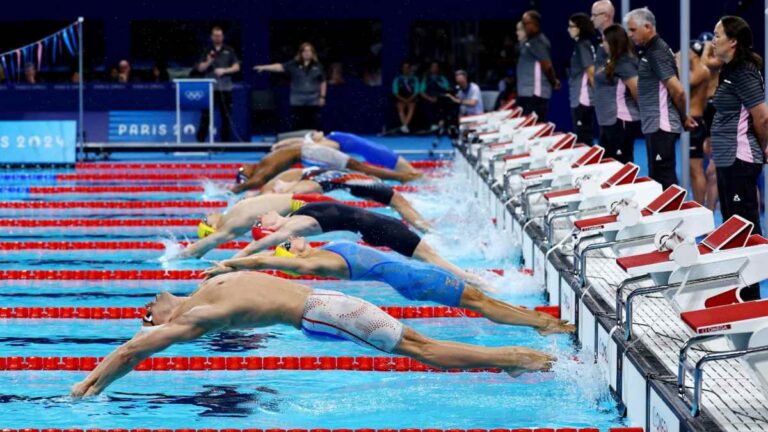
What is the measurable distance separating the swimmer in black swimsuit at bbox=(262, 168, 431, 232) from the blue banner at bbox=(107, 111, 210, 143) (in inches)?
305

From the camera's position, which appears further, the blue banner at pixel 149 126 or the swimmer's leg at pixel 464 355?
the blue banner at pixel 149 126

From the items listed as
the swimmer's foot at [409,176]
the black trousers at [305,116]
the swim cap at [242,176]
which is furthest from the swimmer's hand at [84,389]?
the black trousers at [305,116]

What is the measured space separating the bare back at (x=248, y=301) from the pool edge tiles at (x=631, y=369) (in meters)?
1.22

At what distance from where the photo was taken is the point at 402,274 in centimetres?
591

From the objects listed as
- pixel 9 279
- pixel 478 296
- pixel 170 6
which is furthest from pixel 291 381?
pixel 170 6

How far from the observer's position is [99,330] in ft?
21.6

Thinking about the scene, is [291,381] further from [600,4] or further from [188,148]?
[188,148]

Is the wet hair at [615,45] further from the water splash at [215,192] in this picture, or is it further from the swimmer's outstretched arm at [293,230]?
the water splash at [215,192]

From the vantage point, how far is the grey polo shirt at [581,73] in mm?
10484

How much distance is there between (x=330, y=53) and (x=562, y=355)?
15351mm

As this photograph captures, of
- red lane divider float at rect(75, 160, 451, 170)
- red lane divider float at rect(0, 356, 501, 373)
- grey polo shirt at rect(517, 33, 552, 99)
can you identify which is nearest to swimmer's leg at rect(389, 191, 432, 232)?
red lane divider float at rect(0, 356, 501, 373)

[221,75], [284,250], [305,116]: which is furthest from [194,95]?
[284,250]

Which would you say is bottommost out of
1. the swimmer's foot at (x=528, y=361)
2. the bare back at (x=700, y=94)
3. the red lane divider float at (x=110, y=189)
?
the swimmer's foot at (x=528, y=361)

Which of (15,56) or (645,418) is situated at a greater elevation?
(15,56)
